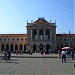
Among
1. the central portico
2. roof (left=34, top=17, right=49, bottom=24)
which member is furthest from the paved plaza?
roof (left=34, top=17, right=49, bottom=24)

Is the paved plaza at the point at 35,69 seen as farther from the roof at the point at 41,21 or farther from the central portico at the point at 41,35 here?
the roof at the point at 41,21

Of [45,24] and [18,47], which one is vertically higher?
[45,24]

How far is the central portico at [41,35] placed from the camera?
12275 centimetres

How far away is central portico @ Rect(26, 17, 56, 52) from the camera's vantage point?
122750 mm

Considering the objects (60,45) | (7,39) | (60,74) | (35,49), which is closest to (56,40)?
(60,45)

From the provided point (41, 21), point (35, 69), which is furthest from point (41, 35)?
point (35, 69)

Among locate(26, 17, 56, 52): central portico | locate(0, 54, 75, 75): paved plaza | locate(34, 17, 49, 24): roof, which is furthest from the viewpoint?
locate(34, 17, 49, 24): roof

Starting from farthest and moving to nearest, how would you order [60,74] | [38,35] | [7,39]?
1. [7,39]
2. [38,35]
3. [60,74]

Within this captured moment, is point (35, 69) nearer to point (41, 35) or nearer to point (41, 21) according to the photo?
point (41, 21)

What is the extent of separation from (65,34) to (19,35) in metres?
24.6

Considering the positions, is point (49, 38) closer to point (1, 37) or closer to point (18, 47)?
point (18, 47)

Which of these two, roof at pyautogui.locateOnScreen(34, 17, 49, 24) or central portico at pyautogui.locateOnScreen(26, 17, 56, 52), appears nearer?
central portico at pyautogui.locateOnScreen(26, 17, 56, 52)

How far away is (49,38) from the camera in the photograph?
408ft

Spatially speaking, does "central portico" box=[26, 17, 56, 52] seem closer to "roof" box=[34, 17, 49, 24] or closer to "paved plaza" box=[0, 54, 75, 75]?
"roof" box=[34, 17, 49, 24]
